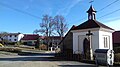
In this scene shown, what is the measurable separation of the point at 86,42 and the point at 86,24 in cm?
510

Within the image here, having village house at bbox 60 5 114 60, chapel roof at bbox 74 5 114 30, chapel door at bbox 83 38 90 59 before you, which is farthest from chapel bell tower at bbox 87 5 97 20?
chapel door at bbox 83 38 90 59

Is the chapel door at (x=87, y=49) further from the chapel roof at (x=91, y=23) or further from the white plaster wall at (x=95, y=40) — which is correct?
the chapel roof at (x=91, y=23)

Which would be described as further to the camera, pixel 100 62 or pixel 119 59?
pixel 119 59

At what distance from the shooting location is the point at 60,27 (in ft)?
227

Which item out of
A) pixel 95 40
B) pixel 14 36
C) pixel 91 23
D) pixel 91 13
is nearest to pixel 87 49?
pixel 95 40

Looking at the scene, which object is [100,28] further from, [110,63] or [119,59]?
[110,63]

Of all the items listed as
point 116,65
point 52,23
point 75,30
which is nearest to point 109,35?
point 75,30

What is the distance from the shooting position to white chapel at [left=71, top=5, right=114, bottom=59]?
1128 inches

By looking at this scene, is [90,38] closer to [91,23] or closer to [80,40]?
[80,40]

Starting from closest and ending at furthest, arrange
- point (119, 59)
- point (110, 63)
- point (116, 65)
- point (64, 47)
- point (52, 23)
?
point (110, 63), point (116, 65), point (119, 59), point (64, 47), point (52, 23)

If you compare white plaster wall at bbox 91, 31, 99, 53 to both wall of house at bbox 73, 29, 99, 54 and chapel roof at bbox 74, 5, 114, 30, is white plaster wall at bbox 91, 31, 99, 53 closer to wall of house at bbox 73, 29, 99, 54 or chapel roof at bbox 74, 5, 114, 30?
wall of house at bbox 73, 29, 99, 54

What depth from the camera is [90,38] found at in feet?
97.8

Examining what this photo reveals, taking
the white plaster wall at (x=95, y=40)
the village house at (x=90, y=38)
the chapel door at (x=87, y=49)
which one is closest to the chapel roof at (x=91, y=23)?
the village house at (x=90, y=38)

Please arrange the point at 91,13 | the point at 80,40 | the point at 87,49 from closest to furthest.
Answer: the point at 87,49, the point at 80,40, the point at 91,13
